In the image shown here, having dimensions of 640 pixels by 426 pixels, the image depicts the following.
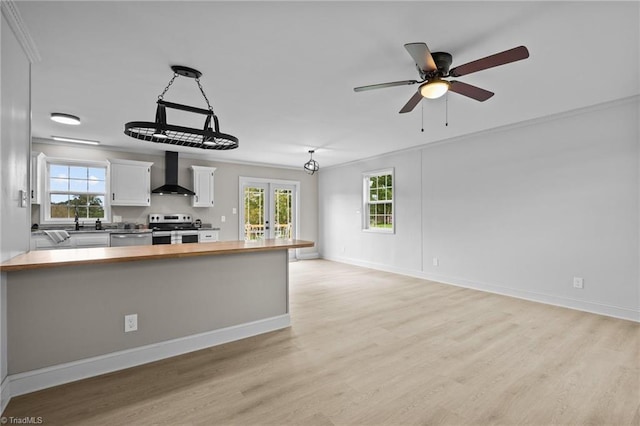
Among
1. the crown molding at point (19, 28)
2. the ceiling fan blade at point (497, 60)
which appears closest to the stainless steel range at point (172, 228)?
the crown molding at point (19, 28)

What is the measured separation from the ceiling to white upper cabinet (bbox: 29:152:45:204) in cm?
90

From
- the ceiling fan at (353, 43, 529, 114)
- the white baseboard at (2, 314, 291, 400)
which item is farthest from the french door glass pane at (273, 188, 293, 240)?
the ceiling fan at (353, 43, 529, 114)

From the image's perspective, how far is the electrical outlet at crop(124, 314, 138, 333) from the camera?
2428mm

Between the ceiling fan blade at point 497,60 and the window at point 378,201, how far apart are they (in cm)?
408

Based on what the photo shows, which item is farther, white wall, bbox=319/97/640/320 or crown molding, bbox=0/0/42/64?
white wall, bbox=319/97/640/320

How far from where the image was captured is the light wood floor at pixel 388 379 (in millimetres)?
1861

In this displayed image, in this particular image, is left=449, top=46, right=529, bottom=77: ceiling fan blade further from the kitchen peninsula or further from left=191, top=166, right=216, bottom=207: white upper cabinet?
left=191, top=166, right=216, bottom=207: white upper cabinet

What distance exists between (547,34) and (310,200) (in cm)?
644

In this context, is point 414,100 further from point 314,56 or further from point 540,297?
point 540,297

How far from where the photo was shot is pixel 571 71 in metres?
2.80

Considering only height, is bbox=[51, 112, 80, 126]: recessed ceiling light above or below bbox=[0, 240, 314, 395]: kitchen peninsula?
above

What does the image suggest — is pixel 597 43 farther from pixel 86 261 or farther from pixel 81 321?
pixel 81 321

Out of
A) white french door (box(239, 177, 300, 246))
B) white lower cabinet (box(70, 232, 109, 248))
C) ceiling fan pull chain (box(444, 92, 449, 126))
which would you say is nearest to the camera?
ceiling fan pull chain (box(444, 92, 449, 126))

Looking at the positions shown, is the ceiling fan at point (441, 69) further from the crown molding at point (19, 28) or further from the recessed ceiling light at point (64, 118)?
the recessed ceiling light at point (64, 118)
